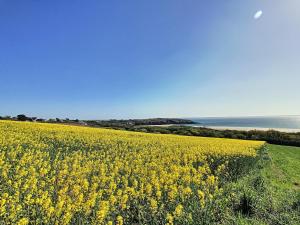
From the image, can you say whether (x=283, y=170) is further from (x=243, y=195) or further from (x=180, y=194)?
(x=180, y=194)

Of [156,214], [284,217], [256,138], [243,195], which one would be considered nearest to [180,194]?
[156,214]

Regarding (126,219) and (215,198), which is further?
(215,198)

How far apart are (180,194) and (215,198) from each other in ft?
3.83

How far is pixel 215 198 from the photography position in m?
7.84

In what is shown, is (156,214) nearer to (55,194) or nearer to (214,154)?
(55,194)

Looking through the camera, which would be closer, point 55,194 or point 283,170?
point 55,194

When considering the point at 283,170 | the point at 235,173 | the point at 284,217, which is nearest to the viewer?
the point at 284,217

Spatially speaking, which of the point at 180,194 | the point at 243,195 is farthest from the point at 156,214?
the point at 243,195

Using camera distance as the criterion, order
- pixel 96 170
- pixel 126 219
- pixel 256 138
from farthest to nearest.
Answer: pixel 256 138 → pixel 96 170 → pixel 126 219

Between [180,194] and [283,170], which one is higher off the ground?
[180,194]

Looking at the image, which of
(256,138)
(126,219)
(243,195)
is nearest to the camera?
(126,219)

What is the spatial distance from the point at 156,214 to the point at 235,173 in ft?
20.9

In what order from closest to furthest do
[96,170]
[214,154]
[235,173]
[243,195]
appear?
[243,195] < [96,170] < [235,173] < [214,154]

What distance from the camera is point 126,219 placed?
6.20 m
